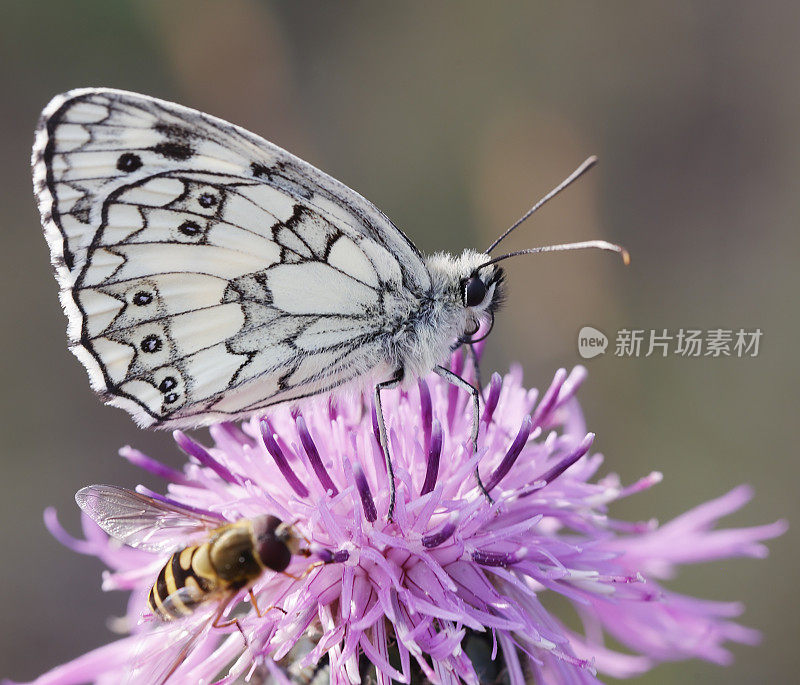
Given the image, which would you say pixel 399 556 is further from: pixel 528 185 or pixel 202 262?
pixel 528 185

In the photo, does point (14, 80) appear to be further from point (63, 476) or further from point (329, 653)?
point (329, 653)

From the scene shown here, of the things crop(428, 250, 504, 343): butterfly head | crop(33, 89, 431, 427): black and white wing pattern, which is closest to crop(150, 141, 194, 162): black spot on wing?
crop(33, 89, 431, 427): black and white wing pattern

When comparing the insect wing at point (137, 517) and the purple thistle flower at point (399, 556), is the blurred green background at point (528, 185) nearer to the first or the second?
the purple thistle flower at point (399, 556)

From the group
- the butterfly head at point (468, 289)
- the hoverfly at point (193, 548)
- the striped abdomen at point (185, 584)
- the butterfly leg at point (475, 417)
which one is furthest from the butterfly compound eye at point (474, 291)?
the striped abdomen at point (185, 584)

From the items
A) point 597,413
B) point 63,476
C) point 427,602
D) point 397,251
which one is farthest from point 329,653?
point 63,476

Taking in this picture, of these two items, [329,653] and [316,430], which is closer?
[329,653]
